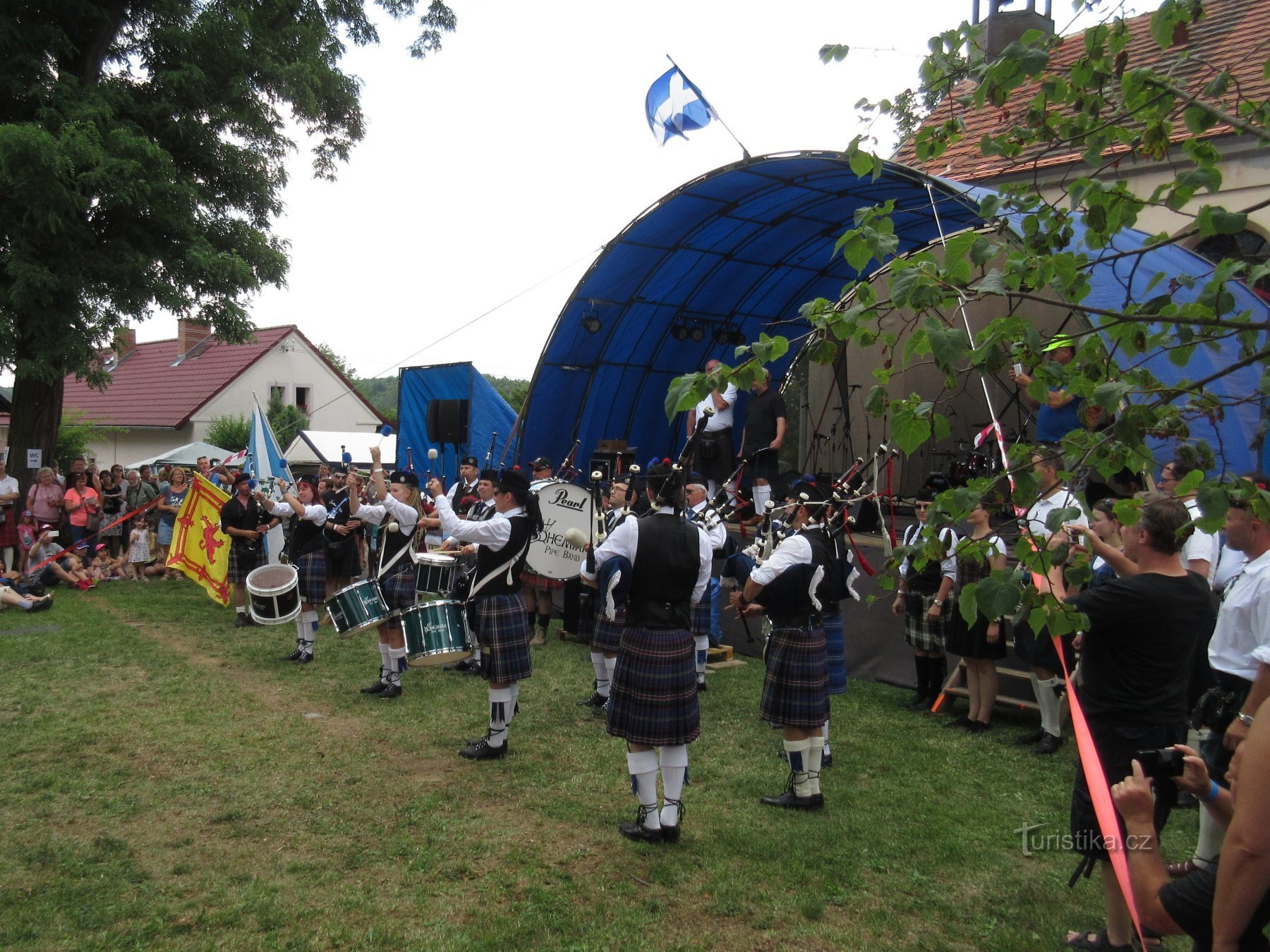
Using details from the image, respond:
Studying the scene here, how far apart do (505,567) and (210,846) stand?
203 centimetres

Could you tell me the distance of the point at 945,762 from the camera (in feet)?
19.1

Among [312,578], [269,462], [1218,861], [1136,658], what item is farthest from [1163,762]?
[269,462]

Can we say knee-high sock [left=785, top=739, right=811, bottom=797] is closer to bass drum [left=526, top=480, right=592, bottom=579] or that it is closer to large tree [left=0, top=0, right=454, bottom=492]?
bass drum [left=526, top=480, right=592, bottom=579]

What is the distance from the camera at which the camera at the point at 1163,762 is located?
206 cm

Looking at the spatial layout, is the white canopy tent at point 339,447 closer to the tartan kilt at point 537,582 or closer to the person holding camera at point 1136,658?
the tartan kilt at point 537,582

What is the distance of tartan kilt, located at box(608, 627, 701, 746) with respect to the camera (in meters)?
4.54

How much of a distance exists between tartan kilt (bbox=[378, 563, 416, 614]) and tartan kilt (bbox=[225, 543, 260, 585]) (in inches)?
144

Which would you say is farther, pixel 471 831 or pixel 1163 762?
pixel 471 831

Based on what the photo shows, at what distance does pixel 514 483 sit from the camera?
219 inches

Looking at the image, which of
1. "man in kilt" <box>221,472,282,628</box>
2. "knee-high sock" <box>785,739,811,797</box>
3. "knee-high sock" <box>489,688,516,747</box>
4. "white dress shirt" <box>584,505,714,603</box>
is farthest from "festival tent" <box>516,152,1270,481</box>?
"knee-high sock" <box>489,688,516,747</box>

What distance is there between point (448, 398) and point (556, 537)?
7101mm

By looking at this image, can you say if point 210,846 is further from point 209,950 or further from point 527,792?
point 527,792

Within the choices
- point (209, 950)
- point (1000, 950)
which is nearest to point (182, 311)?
point (209, 950)

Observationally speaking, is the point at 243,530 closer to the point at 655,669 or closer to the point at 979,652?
the point at 655,669
